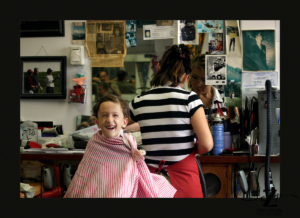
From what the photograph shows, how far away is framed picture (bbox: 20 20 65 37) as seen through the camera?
2.69 metres

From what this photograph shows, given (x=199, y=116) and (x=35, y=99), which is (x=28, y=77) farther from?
(x=199, y=116)

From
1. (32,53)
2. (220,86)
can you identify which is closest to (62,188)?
(32,53)

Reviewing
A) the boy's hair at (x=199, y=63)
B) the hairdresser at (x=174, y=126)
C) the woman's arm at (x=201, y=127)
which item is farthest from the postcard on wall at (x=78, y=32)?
the woman's arm at (x=201, y=127)

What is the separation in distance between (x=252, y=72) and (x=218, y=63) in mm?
295

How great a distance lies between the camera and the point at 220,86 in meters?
2.43

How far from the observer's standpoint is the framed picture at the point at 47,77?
2.74 m

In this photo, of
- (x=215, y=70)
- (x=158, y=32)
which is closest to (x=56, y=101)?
(x=158, y=32)

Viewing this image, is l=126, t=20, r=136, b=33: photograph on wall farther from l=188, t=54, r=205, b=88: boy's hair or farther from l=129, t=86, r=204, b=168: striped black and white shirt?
l=129, t=86, r=204, b=168: striped black and white shirt

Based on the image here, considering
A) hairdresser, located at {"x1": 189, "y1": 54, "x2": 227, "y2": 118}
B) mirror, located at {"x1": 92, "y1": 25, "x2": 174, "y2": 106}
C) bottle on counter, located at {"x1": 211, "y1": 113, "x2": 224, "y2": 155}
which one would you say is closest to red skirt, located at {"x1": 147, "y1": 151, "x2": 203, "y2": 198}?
bottle on counter, located at {"x1": 211, "y1": 113, "x2": 224, "y2": 155}

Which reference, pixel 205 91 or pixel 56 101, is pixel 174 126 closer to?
pixel 205 91

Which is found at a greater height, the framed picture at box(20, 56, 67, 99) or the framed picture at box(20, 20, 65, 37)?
the framed picture at box(20, 20, 65, 37)

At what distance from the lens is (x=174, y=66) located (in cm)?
160

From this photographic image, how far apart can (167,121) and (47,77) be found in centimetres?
163

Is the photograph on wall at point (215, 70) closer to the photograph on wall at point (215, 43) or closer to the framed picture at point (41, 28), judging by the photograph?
the photograph on wall at point (215, 43)
